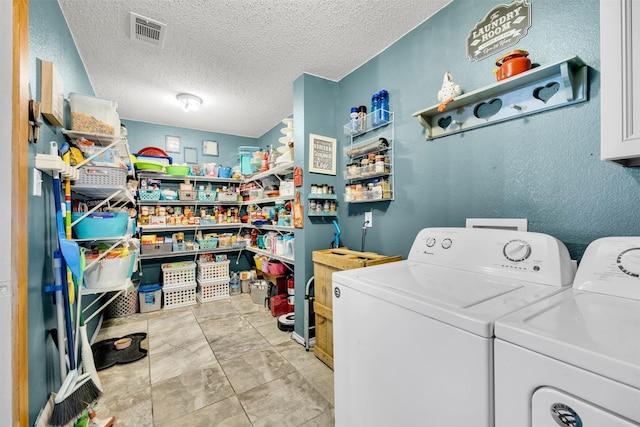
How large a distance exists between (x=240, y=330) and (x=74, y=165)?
6.81 ft

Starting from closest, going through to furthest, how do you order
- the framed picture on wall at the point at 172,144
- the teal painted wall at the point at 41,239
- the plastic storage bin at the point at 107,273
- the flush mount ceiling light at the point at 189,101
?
the teal painted wall at the point at 41,239 < the plastic storage bin at the point at 107,273 < the flush mount ceiling light at the point at 189,101 < the framed picture on wall at the point at 172,144

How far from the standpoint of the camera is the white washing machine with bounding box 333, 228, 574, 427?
73 centimetres

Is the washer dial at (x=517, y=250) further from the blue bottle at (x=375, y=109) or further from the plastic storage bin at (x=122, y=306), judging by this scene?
the plastic storage bin at (x=122, y=306)

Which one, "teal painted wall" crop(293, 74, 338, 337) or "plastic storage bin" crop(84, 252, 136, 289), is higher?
"teal painted wall" crop(293, 74, 338, 337)

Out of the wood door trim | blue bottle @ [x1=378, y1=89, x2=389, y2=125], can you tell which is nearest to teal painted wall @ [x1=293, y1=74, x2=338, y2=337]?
blue bottle @ [x1=378, y1=89, x2=389, y2=125]

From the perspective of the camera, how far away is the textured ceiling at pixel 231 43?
1771 millimetres

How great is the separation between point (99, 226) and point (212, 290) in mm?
2225

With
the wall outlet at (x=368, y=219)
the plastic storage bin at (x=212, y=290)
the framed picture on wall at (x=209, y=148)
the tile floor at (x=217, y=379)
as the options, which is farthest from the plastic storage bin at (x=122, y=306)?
the wall outlet at (x=368, y=219)

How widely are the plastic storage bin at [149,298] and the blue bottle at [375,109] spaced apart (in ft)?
11.4

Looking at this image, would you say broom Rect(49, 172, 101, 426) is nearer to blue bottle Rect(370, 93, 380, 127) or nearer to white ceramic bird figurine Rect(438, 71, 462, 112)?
blue bottle Rect(370, 93, 380, 127)

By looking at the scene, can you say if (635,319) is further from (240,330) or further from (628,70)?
(240,330)

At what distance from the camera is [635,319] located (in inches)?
26.9

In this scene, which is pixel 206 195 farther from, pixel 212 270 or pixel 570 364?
pixel 570 364

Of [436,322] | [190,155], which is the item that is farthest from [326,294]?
[190,155]
